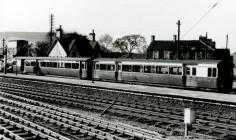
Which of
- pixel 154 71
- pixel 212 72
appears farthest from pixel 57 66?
pixel 212 72

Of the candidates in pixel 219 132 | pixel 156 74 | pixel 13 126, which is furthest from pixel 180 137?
pixel 156 74

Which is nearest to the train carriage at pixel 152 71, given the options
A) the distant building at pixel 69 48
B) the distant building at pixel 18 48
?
the distant building at pixel 69 48

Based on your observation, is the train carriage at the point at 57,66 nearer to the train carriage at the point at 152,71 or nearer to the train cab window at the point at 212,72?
the train carriage at the point at 152,71

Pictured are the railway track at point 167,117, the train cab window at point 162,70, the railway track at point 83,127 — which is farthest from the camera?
the train cab window at point 162,70

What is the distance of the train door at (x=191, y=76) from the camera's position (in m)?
25.4

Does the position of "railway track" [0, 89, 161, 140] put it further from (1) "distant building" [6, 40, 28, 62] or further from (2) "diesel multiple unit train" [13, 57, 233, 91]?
(1) "distant building" [6, 40, 28, 62]

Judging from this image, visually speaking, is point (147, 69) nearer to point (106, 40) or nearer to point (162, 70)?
point (162, 70)

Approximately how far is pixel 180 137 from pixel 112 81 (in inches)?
848

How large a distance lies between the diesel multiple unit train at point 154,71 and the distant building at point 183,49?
28633 millimetres

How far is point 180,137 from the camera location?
11547 millimetres

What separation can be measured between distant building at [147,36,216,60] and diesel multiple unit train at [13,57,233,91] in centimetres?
2863

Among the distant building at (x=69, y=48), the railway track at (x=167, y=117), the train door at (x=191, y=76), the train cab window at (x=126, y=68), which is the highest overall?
the distant building at (x=69, y=48)

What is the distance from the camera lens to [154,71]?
2831cm

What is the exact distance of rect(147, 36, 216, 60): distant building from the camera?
61022 millimetres
